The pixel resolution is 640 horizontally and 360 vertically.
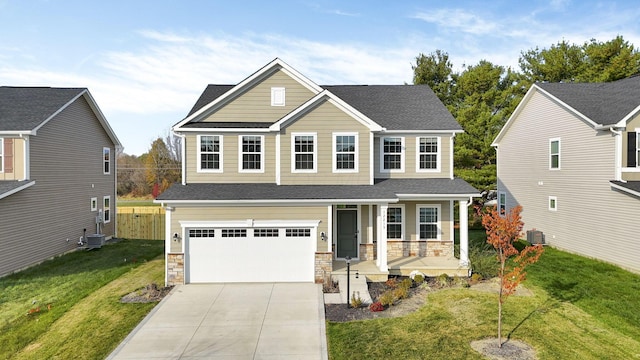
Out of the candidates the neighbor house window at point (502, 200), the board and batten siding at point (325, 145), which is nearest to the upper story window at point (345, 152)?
the board and batten siding at point (325, 145)

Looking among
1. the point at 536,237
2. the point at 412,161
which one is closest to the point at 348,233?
the point at 412,161

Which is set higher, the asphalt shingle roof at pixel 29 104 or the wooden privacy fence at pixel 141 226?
the asphalt shingle roof at pixel 29 104

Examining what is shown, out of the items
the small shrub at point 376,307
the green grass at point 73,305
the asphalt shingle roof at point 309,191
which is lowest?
the green grass at point 73,305

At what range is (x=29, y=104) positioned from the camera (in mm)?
16156

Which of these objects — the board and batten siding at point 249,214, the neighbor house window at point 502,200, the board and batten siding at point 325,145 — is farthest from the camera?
the neighbor house window at point 502,200

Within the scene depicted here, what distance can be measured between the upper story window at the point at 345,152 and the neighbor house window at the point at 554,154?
1103 cm

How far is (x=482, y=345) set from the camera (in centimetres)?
795

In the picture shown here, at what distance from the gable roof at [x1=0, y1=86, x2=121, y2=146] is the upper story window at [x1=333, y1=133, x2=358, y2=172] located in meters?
12.6

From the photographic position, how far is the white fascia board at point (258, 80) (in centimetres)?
1399

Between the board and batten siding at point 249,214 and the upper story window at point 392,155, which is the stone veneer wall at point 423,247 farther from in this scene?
the board and batten siding at point 249,214

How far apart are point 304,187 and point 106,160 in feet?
49.9

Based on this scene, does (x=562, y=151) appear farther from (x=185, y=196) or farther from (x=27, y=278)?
(x=27, y=278)

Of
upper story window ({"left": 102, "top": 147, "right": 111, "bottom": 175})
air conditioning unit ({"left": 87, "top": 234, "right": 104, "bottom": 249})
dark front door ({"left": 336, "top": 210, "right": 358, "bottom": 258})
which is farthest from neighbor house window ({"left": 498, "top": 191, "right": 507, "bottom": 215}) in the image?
upper story window ({"left": 102, "top": 147, "right": 111, "bottom": 175})

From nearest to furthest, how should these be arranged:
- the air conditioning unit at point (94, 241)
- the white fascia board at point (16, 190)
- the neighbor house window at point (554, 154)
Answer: the white fascia board at point (16, 190), the neighbor house window at point (554, 154), the air conditioning unit at point (94, 241)
